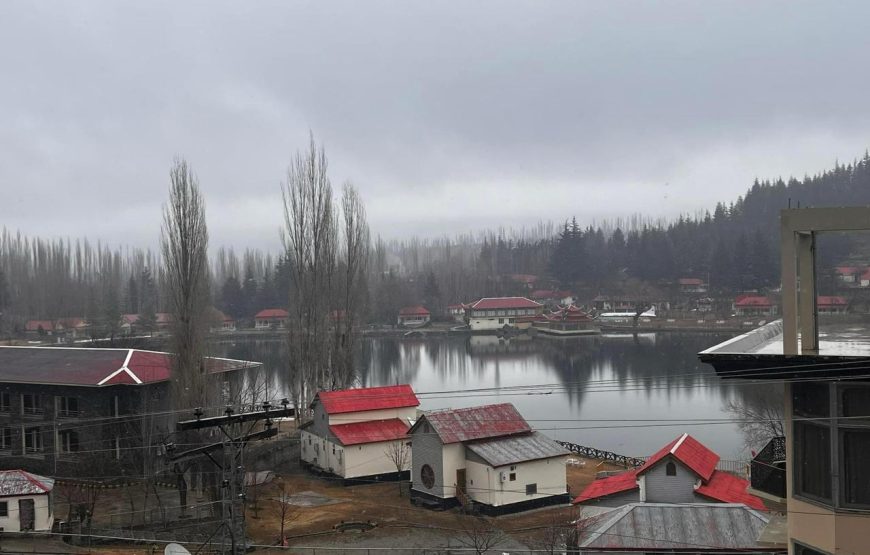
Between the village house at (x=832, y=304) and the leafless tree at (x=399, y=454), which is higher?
the village house at (x=832, y=304)

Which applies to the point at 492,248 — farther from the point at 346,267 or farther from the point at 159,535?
the point at 159,535

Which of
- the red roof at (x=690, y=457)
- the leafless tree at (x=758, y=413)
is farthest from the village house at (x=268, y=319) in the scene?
the red roof at (x=690, y=457)

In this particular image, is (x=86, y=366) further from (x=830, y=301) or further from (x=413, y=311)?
(x=413, y=311)

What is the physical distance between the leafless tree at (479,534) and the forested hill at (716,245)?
4008cm

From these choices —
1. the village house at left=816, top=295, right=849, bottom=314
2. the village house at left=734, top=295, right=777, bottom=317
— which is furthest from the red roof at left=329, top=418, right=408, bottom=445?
the village house at left=734, top=295, right=777, bottom=317

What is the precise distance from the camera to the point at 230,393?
14.7 m

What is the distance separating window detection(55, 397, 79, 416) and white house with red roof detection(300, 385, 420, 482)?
3933mm

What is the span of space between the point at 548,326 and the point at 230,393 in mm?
36171

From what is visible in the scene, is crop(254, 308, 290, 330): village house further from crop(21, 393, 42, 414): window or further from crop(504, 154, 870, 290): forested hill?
crop(21, 393, 42, 414): window

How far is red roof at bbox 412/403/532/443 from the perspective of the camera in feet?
37.6

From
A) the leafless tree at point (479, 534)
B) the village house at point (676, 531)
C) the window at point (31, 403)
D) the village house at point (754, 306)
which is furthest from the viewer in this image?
the village house at point (754, 306)

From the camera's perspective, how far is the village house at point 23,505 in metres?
9.05

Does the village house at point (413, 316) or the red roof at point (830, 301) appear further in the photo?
the village house at point (413, 316)

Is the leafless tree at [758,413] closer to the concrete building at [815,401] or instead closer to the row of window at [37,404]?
the concrete building at [815,401]
